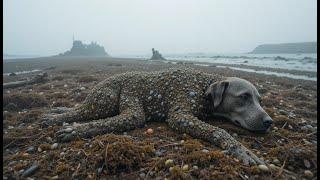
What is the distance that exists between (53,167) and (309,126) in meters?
5.82

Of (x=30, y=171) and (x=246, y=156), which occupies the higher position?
(x=246, y=156)

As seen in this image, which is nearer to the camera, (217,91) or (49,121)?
(217,91)

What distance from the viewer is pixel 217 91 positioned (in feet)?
19.4

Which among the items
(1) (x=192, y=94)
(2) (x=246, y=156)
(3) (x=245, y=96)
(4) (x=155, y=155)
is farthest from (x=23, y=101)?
(2) (x=246, y=156)

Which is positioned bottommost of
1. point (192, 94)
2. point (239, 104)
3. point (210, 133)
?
point (210, 133)

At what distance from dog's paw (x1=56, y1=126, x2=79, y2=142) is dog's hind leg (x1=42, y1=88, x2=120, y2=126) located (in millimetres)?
1013

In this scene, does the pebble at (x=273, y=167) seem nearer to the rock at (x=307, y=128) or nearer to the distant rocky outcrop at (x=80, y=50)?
the rock at (x=307, y=128)

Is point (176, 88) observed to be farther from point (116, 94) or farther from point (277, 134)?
point (277, 134)

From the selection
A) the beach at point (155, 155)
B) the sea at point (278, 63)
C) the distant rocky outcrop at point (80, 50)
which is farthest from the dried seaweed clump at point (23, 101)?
the distant rocky outcrop at point (80, 50)

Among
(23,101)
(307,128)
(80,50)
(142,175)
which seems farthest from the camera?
(80,50)

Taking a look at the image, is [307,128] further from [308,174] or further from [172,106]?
[172,106]

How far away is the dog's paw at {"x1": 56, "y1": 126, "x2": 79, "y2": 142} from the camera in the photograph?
5322 mm

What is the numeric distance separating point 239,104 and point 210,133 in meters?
1.12

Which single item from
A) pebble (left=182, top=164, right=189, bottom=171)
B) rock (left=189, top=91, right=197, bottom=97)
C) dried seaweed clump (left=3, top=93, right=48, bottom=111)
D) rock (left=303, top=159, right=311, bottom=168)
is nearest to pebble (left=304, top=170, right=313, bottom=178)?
rock (left=303, top=159, right=311, bottom=168)
